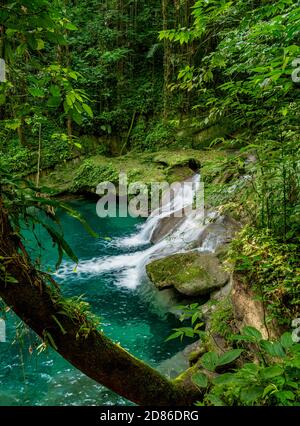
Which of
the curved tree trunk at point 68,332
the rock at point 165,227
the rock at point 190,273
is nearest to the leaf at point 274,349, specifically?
the curved tree trunk at point 68,332

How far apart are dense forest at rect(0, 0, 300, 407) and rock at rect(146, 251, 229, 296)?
0.02 metres

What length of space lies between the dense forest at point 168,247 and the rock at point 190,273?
0.02 meters

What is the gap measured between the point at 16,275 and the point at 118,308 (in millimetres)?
4918

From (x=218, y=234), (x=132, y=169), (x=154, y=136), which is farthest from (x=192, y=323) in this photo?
(x=154, y=136)

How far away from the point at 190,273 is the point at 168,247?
1.89 meters

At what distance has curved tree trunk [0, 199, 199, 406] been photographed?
5.68 ft

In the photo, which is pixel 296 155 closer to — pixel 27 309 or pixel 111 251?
pixel 27 309

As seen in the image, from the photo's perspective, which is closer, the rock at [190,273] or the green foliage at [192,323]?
the green foliage at [192,323]

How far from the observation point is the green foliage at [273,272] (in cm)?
275

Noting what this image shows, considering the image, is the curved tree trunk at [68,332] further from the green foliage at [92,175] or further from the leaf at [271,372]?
the green foliage at [92,175]

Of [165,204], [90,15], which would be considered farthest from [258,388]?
[90,15]

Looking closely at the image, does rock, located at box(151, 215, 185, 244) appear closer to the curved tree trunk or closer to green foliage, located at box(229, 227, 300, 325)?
green foliage, located at box(229, 227, 300, 325)

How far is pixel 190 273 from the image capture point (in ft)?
20.2

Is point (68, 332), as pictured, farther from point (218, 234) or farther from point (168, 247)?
point (168, 247)
